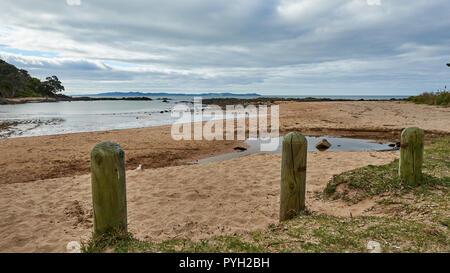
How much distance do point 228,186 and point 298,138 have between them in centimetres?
324

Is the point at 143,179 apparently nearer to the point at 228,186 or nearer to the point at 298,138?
the point at 228,186

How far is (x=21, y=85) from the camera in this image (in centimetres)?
7250

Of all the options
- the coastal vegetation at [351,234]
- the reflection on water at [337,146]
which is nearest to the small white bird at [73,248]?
the coastal vegetation at [351,234]

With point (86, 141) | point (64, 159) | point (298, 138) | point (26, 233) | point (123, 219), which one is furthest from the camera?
point (86, 141)

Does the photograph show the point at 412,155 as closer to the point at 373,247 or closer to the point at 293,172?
the point at 293,172

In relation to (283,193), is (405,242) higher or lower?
lower

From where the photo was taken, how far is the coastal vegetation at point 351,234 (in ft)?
9.55

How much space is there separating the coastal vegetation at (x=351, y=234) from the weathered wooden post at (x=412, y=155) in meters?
0.19

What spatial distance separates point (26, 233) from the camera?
4.30 metres

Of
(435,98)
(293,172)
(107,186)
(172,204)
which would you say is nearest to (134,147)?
(172,204)

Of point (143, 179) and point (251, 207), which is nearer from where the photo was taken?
point (251, 207)

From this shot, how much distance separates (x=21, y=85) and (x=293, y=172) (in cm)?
8935

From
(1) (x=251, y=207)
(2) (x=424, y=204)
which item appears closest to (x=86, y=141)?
(1) (x=251, y=207)

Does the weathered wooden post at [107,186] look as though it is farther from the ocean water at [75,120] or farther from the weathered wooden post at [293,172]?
the ocean water at [75,120]
